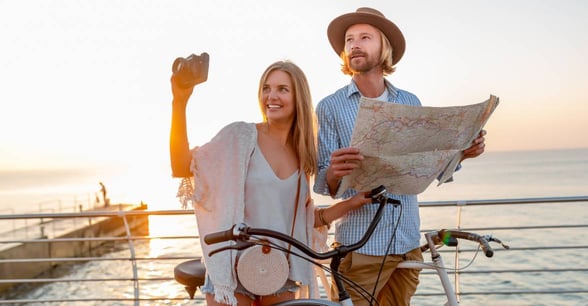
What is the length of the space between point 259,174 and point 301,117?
0.23 metres

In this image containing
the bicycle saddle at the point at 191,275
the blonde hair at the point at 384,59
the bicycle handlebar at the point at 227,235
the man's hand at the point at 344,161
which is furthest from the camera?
the blonde hair at the point at 384,59

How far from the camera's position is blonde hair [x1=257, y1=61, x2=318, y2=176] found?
5.75 feet

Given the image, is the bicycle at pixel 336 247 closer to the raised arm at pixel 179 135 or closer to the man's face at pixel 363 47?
the raised arm at pixel 179 135

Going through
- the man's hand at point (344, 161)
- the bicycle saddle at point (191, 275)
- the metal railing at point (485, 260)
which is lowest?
the metal railing at point (485, 260)

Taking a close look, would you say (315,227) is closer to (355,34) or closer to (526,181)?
(355,34)

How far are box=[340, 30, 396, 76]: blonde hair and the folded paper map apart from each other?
0.50 metres

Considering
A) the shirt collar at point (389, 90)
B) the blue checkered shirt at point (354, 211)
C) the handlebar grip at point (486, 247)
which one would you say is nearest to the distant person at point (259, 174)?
the blue checkered shirt at point (354, 211)

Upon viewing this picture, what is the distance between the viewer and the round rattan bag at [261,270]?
158cm

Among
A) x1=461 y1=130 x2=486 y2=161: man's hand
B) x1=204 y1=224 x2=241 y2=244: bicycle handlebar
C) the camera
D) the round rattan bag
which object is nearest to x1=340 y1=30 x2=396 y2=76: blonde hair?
x1=461 y1=130 x2=486 y2=161: man's hand

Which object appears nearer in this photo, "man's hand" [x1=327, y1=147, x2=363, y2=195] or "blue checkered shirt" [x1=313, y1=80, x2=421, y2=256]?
"man's hand" [x1=327, y1=147, x2=363, y2=195]

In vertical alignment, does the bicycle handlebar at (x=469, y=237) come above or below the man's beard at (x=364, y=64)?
below

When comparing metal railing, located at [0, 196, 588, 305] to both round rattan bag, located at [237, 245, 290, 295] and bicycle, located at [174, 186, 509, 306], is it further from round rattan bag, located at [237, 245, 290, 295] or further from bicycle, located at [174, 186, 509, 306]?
round rattan bag, located at [237, 245, 290, 295]

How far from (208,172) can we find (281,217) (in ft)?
0.83

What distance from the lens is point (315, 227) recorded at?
1.91 meters
